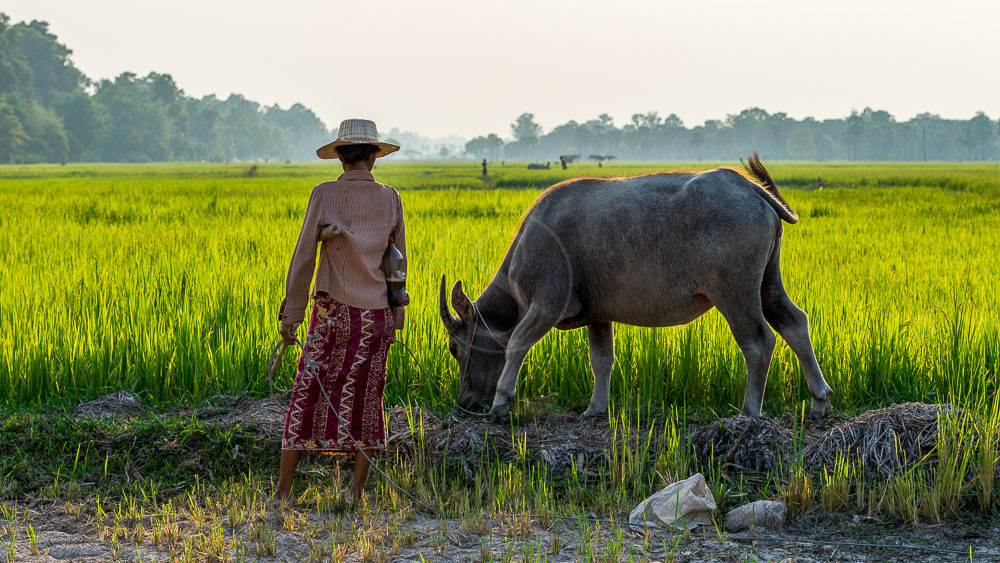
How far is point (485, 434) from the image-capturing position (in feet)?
13.0

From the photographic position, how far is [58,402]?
4.67 meters

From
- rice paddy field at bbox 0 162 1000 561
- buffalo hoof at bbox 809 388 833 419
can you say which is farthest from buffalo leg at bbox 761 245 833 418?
rice paddy field at bbox 0 162 1000 561

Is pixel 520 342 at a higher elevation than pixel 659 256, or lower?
lower

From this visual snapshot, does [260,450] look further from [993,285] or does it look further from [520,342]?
[993,285]

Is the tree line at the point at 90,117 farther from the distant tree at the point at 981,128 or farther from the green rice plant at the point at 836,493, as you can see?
the distant tree at the point at 981,128

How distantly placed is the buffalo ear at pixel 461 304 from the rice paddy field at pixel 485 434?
20.1 inches

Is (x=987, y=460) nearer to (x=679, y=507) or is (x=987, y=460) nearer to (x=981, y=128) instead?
(x=679, y=507)

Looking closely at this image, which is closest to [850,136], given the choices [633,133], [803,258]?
[633,133]

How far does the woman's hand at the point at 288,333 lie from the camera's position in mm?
3480

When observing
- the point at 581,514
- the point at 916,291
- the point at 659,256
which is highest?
the point at 659,256

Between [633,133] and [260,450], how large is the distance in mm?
147938

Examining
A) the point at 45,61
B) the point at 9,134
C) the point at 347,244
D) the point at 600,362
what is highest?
the point at 45,61

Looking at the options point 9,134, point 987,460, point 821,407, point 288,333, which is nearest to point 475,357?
point 288,333

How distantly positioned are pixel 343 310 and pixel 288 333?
237 millimetres
